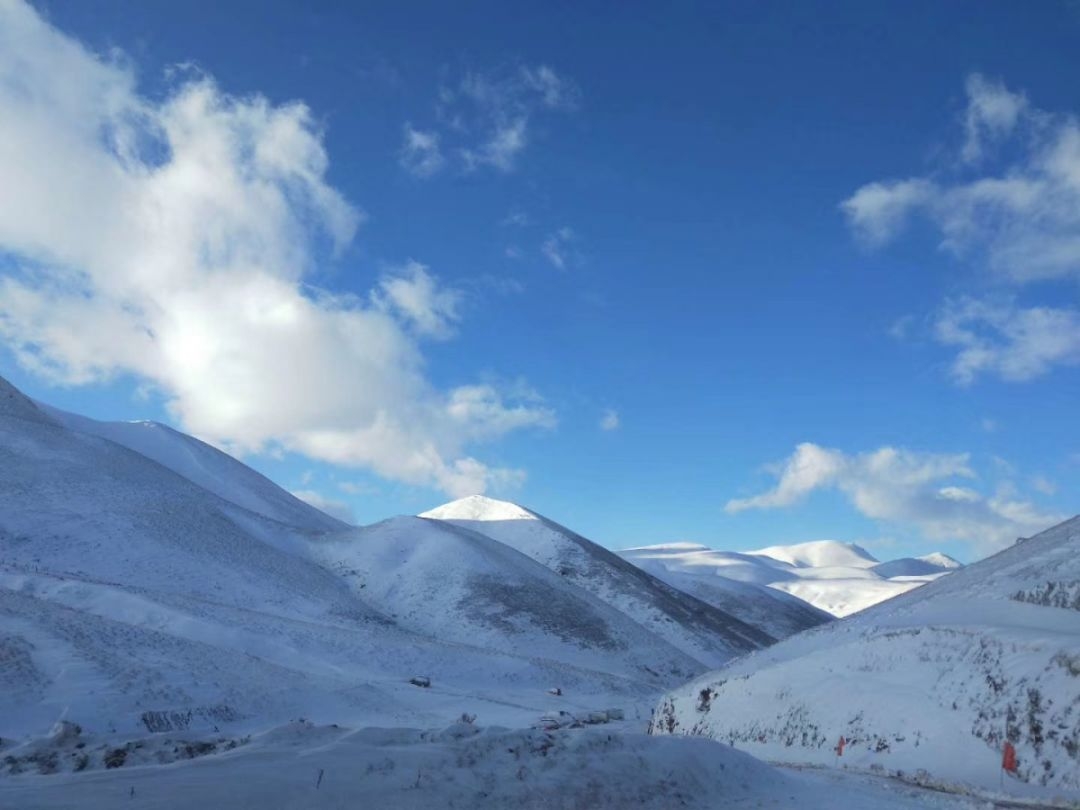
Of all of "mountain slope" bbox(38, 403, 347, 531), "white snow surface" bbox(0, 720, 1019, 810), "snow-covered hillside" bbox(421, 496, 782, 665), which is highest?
"mountain slope" bbox(38, 403, 347, 531)

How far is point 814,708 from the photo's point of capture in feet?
68.6

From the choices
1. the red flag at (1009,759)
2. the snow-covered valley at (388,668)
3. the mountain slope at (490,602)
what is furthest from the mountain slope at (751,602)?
the red flag at (1009,759)

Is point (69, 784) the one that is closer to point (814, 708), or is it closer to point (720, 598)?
point (814, 708)

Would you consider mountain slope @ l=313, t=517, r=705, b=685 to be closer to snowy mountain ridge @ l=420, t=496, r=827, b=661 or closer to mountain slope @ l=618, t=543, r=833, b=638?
snowy mountain ridge @ l=420, t=496, r=827, b=661

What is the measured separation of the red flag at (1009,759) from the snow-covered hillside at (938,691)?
172 millimetres

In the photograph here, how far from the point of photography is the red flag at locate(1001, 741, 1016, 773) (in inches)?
593

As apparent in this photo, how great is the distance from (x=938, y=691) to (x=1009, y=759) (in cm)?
330

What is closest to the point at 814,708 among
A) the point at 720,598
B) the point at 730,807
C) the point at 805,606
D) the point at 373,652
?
the point at 730,807

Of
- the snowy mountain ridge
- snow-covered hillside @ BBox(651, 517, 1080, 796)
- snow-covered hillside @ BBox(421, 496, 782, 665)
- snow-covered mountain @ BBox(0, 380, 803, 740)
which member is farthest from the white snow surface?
the snowy mountain ridge

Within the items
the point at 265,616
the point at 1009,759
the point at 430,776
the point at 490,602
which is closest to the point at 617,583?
the point at 490,602

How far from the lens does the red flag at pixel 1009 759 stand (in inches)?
593

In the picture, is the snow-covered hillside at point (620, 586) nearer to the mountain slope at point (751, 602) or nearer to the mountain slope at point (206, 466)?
the mountain slope at point (751, 602)

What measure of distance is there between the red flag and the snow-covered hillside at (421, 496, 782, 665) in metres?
67.2

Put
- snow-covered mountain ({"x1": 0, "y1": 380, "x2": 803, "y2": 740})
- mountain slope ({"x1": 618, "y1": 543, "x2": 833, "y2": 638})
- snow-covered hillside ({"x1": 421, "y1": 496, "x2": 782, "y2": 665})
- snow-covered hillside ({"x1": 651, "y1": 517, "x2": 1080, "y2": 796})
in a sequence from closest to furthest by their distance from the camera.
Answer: snow-covered hillside ({"x1": 651, "y1": 517, "x2": 1080, "y2": 796}) < snow-covered mountain ({"x1": 0, "y1": 380, "x2": 803, "y2": 740}) < snow-covered hillside ({"x1": 421, "y1": 496, "x2": 782, "y2": 665}) < mountain slope ({"x1": 618, "y1": 543, "x2": 833, "y2": 638})
